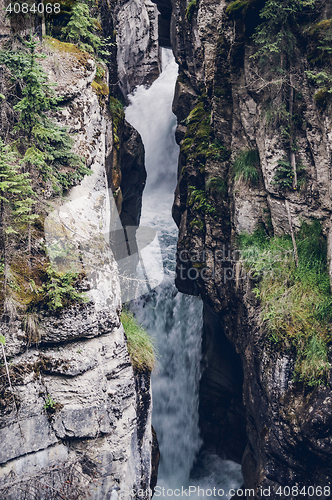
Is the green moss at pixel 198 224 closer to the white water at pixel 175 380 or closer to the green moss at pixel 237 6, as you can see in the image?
the white water at pixel 175 380

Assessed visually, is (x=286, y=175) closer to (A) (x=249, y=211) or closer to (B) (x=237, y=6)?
(A) (x=249, y=211)

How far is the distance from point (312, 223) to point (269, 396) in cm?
371

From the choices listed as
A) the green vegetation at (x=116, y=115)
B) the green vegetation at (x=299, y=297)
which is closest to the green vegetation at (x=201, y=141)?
the green vegetation at (x=116, y=115)

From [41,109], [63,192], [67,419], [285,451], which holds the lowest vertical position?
[285,451]

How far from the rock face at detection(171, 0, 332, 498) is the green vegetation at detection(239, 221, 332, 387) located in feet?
0.82

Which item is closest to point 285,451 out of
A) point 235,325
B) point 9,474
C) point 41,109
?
point 235,325

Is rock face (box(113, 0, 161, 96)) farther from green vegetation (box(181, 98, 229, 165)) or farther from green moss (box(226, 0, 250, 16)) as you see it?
green moss (box(226, 0, 250, 16))

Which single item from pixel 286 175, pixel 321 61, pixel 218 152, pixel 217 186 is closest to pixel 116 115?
pixel 218 152

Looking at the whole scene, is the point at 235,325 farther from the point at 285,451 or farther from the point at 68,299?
the point at 68,299

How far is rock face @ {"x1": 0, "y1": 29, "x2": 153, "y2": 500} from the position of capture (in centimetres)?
500

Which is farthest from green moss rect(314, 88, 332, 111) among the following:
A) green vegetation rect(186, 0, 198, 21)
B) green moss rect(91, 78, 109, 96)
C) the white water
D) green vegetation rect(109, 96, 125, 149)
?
the white water

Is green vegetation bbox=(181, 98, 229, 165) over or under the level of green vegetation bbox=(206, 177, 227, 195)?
over

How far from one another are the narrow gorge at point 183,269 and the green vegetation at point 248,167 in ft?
0.11

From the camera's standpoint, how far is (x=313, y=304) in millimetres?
7012
